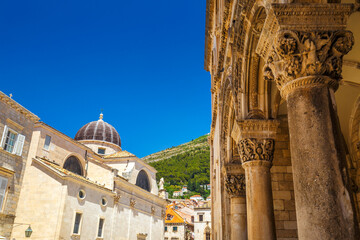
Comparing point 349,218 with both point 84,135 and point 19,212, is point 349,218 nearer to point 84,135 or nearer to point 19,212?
point 19,212

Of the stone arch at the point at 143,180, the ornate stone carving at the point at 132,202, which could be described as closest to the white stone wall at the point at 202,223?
the stone arch at the point at 143,180

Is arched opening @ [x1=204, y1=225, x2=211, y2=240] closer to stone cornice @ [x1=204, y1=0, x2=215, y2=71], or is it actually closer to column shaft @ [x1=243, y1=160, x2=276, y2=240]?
stone cornice @ [x1=204, y1=0, x2=215, y2=71]

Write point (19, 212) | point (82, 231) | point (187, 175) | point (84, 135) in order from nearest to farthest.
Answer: point (19, 212) → point (82, 231) → point (84, 135) → point (187, 175)

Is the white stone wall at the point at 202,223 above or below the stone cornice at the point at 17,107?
below

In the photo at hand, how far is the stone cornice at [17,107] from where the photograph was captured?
19.5 m

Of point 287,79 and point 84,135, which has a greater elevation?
point 84,135

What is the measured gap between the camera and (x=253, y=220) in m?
6.61

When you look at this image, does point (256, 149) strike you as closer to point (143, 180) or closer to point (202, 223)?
point (143, 180)

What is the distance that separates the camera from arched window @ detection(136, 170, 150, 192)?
40731 millimetres

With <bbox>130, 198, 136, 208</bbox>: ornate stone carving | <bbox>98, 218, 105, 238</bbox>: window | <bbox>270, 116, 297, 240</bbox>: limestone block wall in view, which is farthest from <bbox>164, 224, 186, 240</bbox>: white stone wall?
<bbox>270, 116, 297, 240</bbox>: limestone block wall

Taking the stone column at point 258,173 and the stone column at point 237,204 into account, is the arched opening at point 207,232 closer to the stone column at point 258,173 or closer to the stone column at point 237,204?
the stone column at point 237,204

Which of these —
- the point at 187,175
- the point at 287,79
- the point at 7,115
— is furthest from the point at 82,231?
the point at 187,175

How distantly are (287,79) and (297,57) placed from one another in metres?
0.30

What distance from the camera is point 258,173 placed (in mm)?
7082
